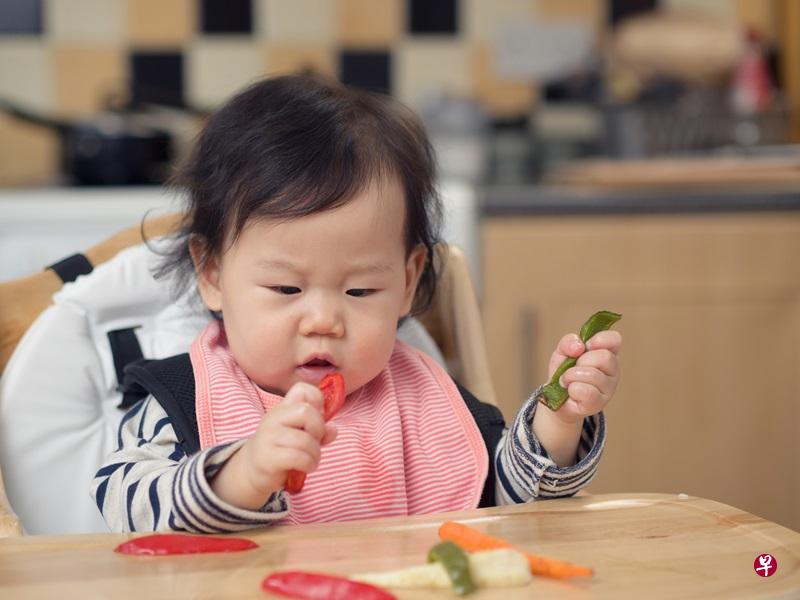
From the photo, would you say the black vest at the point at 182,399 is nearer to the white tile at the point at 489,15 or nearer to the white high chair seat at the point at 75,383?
the white high chair seat at the point at 75,383

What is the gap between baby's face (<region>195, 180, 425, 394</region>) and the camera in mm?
1050

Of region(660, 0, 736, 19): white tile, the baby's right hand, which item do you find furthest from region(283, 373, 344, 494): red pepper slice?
region(660, 0, 736, 19): white tile

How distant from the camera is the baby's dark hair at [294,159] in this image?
107 centimetres

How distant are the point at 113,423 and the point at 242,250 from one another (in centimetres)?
29

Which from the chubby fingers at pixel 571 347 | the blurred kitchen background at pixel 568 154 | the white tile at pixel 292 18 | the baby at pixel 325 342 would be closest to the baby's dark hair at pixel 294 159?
the baby at pixel 325 342

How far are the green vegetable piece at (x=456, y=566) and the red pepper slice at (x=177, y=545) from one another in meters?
0.16

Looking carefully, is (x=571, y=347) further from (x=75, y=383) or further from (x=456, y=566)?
(x=75, y=383)

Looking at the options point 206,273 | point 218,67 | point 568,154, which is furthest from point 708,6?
point 206,273

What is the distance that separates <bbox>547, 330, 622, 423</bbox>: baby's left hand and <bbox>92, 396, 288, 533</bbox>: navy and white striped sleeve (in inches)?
10.4

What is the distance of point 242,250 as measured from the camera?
1082 millimetres

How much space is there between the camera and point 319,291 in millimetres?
1054

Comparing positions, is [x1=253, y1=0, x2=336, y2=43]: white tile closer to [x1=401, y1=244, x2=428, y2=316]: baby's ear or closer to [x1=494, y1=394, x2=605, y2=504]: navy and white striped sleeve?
[x1=401, y1=244, x2=428, y2=316]: baby's ear

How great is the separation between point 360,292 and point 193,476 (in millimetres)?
254

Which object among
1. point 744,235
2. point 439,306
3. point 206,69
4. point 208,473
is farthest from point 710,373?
point 208,473
